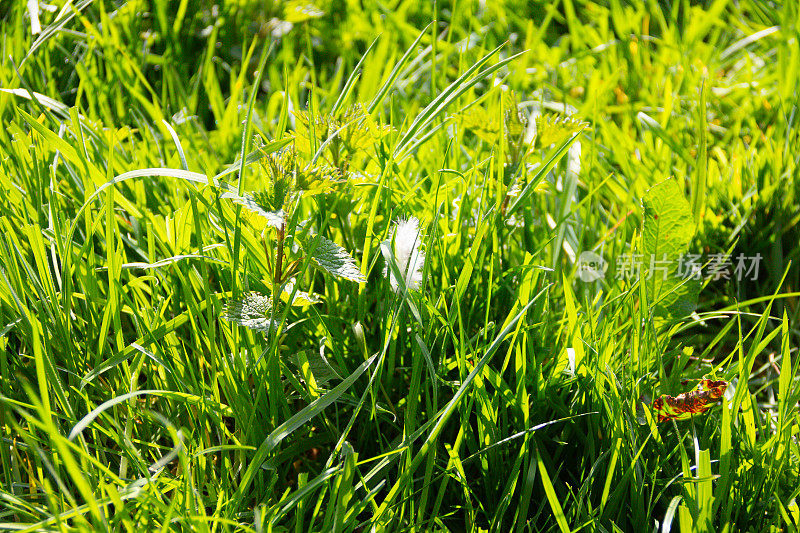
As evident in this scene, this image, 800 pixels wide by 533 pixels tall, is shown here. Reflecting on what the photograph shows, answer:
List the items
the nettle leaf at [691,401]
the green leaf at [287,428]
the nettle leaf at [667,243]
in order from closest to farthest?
the green leaf at [287,428] < the nettle leaf at [691,401] < the nettle leaf at [667,243]

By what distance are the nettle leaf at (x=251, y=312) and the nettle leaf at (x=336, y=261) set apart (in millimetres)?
98

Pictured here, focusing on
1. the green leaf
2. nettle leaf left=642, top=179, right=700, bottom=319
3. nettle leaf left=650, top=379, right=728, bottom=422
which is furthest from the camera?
nettle leaf left=642, top=179, right=700, bottom=319

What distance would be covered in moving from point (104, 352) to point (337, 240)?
1.42ft

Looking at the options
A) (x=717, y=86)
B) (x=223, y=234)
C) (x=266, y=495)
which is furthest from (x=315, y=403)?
(x=717, y=86)

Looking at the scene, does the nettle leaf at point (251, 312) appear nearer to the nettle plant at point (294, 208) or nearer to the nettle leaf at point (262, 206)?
the nettle plant at point (294, 208)

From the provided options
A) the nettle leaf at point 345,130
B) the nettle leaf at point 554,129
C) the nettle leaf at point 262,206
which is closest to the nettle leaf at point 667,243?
the nettle leaf at point 554,129

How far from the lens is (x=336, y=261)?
99cm

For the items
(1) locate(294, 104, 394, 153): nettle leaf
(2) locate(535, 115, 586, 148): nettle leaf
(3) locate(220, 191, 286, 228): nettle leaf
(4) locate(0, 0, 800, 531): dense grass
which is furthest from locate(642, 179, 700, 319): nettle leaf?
(3) locate(220, 191, 286, 228): nettle leaf

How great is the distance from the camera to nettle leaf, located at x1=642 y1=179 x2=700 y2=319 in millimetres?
1188

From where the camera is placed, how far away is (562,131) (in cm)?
127

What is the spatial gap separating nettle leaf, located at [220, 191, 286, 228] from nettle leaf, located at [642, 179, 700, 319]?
622mm

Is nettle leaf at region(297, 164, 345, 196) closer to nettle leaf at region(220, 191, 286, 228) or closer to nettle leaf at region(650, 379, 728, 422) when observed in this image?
nettle leaf at region(220, 191, 286, 228)

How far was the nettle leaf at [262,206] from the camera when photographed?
3.04 ft

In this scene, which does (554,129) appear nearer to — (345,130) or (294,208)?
(345,130)
